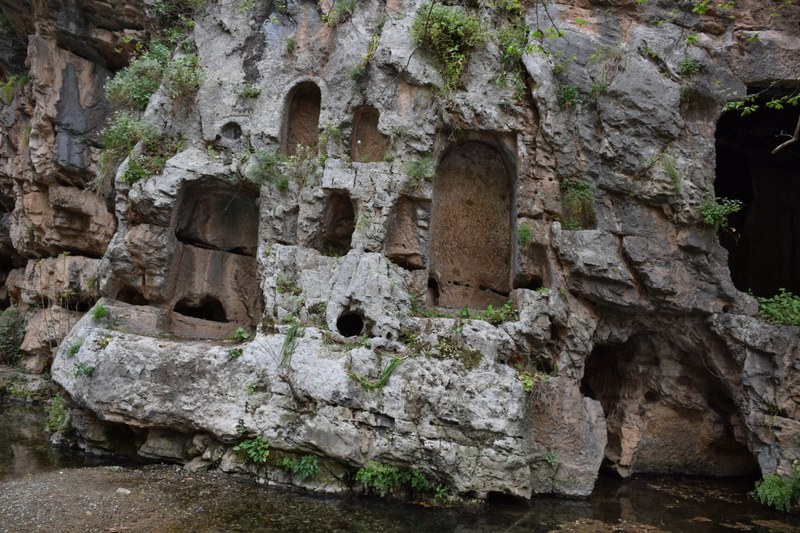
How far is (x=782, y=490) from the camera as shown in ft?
31.1

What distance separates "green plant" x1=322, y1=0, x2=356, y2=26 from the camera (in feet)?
40.0

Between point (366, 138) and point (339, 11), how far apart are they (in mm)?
2920

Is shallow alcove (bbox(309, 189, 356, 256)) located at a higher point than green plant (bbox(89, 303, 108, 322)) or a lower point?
higher

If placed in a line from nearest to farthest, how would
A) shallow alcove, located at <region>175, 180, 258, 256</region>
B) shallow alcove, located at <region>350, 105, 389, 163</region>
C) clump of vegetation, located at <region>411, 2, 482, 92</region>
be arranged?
clump of vegetation, located at <region>411, 2, 482, 92</region>, shallow alcove, located at <region>350, 105, 389, 163</region>, shallow alcove, located at <region>175, 180, 258, 256</region>

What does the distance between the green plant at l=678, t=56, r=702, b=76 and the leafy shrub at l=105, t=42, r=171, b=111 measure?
37.9 ft

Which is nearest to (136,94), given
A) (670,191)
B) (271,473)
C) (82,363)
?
(82,363)

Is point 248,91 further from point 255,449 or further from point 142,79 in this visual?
point 255,449

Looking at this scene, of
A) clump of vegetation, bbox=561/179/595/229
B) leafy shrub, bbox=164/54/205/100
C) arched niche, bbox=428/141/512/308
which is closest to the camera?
clump of vegetation, bbox=561/179/595/229

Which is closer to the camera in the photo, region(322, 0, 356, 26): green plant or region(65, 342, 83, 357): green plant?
region(65, 342, 83, 357): green plant

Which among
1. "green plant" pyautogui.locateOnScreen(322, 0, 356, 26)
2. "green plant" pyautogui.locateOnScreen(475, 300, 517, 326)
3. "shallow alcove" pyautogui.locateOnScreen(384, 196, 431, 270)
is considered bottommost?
"green plant" pyautogui.locateOnScreen(475, 300, 517, 326)

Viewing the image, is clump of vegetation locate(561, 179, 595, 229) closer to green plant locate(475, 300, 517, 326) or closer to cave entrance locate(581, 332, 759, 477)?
green plant locate(475, 300, 517, 326)

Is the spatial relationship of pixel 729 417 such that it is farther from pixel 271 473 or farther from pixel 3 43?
pixel 3 43

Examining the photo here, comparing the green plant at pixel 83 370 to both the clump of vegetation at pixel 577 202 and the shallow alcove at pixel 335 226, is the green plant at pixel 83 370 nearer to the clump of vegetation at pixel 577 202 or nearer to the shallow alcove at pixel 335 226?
the shallow alcove at pixel 335 226

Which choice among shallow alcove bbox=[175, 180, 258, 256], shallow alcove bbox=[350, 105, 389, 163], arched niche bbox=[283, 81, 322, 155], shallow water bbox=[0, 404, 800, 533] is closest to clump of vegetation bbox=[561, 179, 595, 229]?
shallow alcove bbox=[350, 105, 389, 163]
